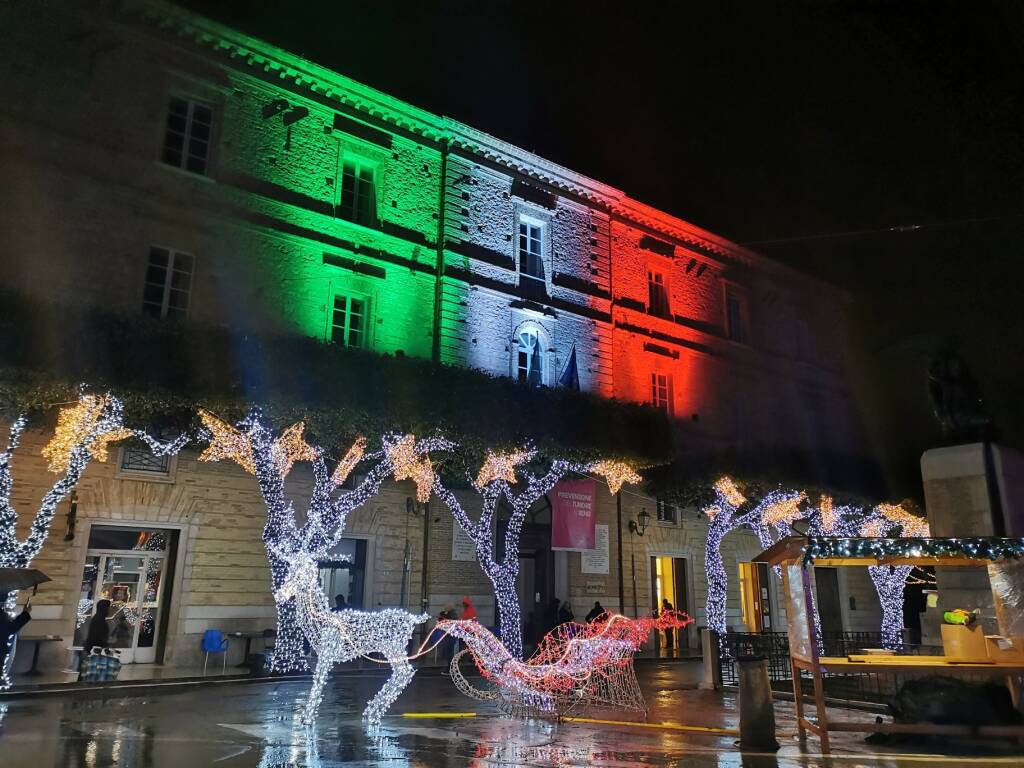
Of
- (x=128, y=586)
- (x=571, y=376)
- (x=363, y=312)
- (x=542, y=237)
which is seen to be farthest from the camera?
(x=542, y=237)

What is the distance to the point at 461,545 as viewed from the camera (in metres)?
20.7

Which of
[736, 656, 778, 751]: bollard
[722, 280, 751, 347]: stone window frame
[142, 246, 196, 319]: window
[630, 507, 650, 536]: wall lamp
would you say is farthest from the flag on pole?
[736, 656, 778, 751]: bollard

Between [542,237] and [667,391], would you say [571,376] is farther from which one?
[667,391]

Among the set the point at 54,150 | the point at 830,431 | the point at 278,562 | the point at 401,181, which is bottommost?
the point at 278,562

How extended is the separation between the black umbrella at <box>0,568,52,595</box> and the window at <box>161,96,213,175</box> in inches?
377

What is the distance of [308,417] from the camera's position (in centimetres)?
1464

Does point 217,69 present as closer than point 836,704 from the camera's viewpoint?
No

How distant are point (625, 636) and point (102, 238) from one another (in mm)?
13305

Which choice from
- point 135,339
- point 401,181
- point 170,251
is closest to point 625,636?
point 135,339

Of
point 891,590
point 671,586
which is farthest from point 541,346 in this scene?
point 891,590

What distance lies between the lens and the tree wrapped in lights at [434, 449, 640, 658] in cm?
1748

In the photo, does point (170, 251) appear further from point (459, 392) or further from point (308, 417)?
point (459, 392)

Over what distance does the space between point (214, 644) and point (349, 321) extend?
26.6 feet

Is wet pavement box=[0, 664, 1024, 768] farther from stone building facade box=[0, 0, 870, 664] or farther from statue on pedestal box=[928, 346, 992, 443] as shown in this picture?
stone building facade box=[0, 0, 870, 664]
